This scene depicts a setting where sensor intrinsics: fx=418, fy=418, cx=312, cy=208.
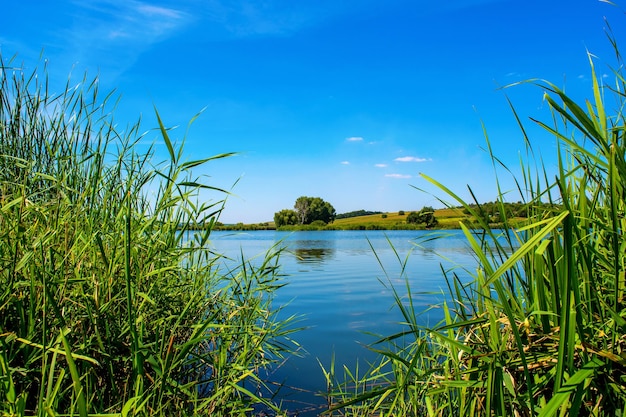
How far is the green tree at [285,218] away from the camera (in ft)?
291

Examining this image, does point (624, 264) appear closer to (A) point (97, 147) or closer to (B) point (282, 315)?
(A) point (97, 147)

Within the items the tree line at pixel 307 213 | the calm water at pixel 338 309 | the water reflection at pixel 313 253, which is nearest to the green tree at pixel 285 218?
the tree line at pixel 307 213

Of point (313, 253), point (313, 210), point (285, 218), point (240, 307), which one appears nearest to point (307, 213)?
point (313, 210)

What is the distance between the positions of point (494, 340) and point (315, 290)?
1046 cm

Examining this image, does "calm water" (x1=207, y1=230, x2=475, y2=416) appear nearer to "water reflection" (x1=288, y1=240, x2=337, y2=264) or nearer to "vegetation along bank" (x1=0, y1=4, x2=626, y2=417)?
"vegetation along bank" (x1=0, y1=4, x2=626, y2=417)

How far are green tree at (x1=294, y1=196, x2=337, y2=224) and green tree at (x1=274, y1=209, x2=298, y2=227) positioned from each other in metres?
2.33

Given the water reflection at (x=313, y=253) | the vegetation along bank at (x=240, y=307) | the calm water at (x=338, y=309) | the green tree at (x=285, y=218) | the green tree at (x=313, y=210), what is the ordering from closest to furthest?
the vegetation along bank at (x=240, y=307) → the calm water at (x=338, y=309) → the water reflection at (x=313, y=253) → the green tree at (x=285, y=218) → the green tree at (x=313, y=210)

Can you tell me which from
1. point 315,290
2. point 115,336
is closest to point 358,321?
point 315,290

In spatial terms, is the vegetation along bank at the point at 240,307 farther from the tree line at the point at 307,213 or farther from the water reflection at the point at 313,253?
the tree line at the point at 307,213

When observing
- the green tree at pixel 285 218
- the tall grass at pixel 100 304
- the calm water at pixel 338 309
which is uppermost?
the green tree at pixel 285 218

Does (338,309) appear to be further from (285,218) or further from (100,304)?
(285,218)

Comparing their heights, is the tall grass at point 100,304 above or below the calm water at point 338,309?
above

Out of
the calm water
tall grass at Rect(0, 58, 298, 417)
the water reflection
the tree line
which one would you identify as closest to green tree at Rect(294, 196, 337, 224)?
the tree line

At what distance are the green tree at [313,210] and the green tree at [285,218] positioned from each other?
7.65ft
